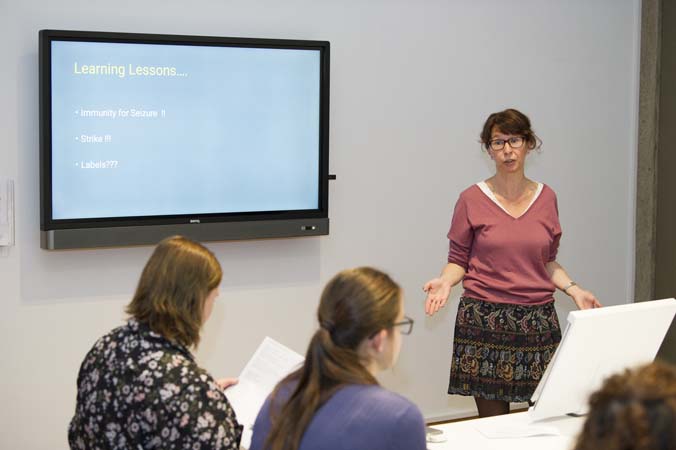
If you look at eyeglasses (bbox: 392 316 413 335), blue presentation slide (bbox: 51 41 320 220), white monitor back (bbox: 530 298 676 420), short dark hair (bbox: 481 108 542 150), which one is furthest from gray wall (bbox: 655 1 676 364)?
eyeglasses (bbox: 392 316 413 335)

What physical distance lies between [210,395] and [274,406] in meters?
0.32

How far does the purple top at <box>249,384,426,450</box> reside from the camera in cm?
179

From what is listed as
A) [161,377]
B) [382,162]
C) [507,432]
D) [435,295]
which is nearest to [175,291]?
[161,377]

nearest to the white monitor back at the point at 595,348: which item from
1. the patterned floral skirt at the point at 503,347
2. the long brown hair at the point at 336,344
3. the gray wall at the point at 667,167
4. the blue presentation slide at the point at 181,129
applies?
the long brown hair at the point at 336,344

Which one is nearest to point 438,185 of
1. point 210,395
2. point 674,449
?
point 210,395

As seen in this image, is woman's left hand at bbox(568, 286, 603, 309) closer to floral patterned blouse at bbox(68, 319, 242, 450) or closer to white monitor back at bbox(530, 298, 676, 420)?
white monitor back at bbox(530, 298, 676, 420)

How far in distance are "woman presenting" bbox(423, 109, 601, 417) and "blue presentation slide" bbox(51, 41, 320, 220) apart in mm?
1081

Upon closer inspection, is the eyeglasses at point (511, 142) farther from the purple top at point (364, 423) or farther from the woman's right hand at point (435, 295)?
the purple top at point (364, 423)

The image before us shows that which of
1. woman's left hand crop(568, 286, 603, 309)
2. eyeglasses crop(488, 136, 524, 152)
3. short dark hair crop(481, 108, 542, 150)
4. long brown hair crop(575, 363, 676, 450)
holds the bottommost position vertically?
woman's left hand crop(568, 286, 603, 309)

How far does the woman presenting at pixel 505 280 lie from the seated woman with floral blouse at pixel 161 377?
1.39 metres

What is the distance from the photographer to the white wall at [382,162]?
4027mm

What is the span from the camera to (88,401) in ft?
7.37

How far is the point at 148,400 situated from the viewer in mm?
2162

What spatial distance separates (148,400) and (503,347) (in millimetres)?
1757
